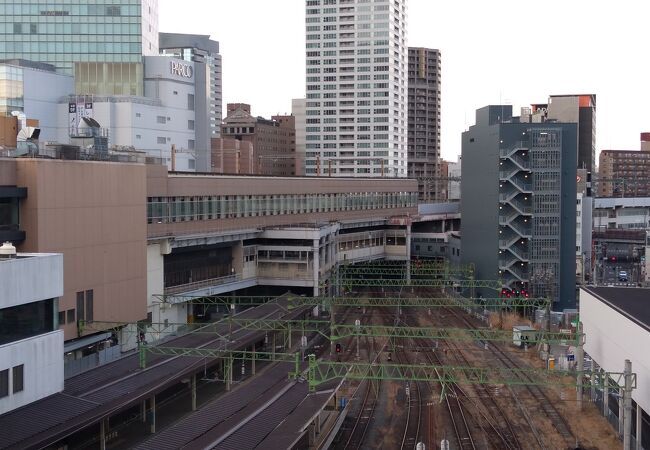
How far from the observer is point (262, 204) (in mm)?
48438

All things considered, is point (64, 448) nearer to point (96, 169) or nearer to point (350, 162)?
point (96, 169)

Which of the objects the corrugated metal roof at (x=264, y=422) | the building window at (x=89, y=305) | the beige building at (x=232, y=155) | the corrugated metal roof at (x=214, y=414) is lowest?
the corrugated metal roof at (x=214, y=414)

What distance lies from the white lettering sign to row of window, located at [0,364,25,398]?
147ft

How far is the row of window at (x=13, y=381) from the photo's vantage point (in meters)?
20.2

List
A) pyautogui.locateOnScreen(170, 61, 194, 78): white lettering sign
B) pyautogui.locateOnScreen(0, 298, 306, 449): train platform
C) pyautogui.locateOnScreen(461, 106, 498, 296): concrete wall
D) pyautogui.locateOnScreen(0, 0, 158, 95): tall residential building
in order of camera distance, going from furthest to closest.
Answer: pyautogui.locateOnScreen(170, 61, 194, 78): white lettering sign → pyautogui.locateOnScreen(0, 0, 158, 95): tall residential building → pyautogui.locateOnScreen(461, 106, 498, 296): concrete wall → pyautogui.locateOnScreen(0, 298, 306, 449): train platform

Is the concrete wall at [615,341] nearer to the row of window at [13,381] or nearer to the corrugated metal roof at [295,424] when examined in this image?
the corrugated metal roof at [295,424]

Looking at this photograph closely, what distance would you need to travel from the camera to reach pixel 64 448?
2098cm

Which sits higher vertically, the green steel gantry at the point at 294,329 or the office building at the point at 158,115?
the office building at the point at 158,115

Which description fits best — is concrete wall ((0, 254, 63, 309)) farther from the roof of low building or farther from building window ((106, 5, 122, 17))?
building window ((106, 5, 122, 17))

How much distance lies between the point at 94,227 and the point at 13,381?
1004cm

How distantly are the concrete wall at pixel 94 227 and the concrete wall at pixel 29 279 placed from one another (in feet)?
14.8

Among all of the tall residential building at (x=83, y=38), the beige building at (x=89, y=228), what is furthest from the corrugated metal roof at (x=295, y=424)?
the tall residential building at (x=83, y=38)

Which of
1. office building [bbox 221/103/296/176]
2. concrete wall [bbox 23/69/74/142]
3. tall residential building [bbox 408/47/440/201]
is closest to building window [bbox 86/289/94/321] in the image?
concrete wall [bbox 23/69/74/142]

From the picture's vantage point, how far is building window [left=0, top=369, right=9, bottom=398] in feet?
66.0
